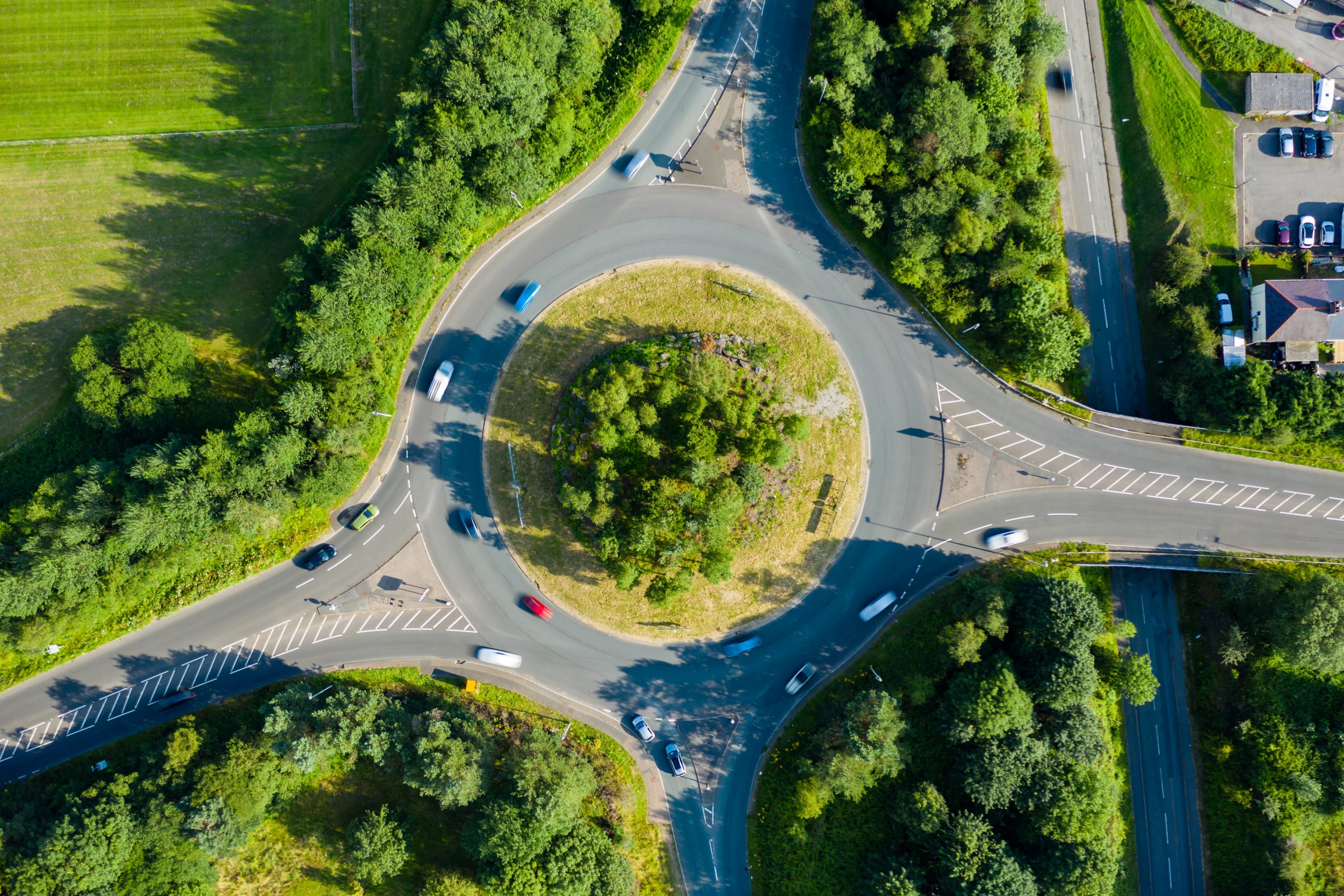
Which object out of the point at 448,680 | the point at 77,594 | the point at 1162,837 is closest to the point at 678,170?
the point at 448,680

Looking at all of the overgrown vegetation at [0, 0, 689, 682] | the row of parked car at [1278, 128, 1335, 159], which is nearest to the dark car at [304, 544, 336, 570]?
Result: the overgrown vegetation at [0, 0, 689, 682]

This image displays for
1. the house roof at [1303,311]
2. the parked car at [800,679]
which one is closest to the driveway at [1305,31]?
the house roof at [1303,311]

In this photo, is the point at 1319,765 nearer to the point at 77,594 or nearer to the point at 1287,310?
the point at 1287,310

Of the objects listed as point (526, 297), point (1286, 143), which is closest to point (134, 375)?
point (526, 297)

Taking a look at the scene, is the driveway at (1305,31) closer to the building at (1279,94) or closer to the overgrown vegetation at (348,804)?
the building at (1279,94)

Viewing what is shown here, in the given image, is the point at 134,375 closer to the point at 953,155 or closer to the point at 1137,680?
the point at 953,155

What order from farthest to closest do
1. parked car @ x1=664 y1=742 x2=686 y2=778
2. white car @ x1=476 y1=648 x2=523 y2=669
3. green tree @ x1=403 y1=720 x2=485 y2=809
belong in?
white car @ x1=476 y1=648 x2=523 y2=669 → parked car @ x1=664 y1=742 x2=686 y2=778 → green tree @ x1=403 y1=720 x2=485 y2=809

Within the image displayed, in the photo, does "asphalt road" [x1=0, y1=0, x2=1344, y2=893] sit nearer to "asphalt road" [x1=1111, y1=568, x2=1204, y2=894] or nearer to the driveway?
"asphalt road" [x1=1111, y1=568, x2=1204, y2=894]
